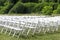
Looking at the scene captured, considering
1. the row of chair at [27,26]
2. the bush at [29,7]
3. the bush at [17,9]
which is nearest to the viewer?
the row of chair at [27,26]

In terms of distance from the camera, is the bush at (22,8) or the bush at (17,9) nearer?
the bush at (17,9)

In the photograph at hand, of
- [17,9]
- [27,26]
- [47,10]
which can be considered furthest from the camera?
[17,9]

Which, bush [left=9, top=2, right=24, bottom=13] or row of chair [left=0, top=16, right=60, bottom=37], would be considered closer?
row of chair [left=0, top=16, right=60, bottom=37]

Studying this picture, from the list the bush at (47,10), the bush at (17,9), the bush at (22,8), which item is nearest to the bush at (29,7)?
the bush at (22,8)

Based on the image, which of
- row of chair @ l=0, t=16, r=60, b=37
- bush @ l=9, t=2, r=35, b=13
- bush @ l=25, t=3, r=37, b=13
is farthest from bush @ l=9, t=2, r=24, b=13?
row of chair @ l=0, t=16, r=60, b=37

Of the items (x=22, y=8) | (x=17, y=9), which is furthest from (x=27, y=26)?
(x=22, y=8)

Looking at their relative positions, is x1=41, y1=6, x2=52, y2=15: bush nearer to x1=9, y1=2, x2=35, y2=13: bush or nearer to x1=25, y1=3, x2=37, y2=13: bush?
x1=25, y1=3, x2=37, y2=13: bush

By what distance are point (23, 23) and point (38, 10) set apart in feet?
75.8

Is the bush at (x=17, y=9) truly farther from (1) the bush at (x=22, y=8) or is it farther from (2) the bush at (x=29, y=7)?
(2) the bush at (x=29, y=7)

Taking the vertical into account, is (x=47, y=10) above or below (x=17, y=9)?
above

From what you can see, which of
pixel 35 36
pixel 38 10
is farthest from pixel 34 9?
pixel 35 36

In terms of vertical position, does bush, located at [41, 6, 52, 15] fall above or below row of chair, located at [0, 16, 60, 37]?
below

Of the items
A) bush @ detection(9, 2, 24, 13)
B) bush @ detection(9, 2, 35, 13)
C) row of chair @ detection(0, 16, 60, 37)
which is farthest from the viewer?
bush @ detection(9, 2, 35, 13)

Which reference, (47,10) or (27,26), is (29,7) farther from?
(27,26)
